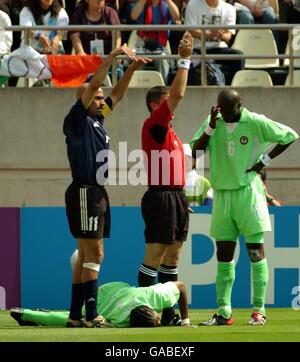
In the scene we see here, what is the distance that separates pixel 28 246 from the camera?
1688 cm

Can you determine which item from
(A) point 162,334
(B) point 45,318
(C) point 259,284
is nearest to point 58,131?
(B) point 45,318

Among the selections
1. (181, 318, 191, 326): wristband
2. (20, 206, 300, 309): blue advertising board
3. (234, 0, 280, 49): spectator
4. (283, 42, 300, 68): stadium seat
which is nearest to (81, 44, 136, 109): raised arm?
(181, 318, 191, 326): wristband

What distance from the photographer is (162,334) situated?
12.4 metres

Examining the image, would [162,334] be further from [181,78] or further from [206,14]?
[206,14]

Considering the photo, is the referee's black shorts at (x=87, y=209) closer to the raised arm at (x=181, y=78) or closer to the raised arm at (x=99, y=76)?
the raised arm at (x=99, y=76)

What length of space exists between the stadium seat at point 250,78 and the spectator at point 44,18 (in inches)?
94.9

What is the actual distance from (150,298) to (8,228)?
3776 mm

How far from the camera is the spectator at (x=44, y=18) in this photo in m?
19.5

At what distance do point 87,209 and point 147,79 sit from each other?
21.0 ft

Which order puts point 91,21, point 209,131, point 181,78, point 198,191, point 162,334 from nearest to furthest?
point 162,334, point 181,78, point 209,131, point 198,191, point 91,21

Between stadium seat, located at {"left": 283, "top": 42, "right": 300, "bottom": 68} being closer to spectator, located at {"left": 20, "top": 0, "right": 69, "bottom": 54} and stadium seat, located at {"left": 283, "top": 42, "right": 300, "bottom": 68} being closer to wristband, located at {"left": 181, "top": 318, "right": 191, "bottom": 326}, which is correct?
spectator, located at {"left": 20, "top": 0, "right": 69, "bottom": 54}

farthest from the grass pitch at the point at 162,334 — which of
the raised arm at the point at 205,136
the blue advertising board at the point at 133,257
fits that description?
the blue advertising board at the point at 133,257

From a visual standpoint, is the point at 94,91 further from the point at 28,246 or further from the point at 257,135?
the point at 28,246

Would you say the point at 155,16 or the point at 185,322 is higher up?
the point at 155,16
